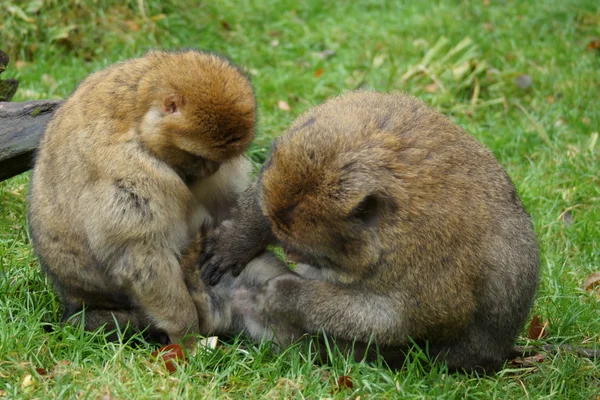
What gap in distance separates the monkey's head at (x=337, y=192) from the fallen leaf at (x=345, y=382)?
60cm

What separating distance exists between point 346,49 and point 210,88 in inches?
248

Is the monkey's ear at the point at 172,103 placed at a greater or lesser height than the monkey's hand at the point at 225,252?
greater

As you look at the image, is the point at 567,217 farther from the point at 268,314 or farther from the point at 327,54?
the point at 327,54

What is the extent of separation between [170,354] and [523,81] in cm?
619

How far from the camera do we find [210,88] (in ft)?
14.4

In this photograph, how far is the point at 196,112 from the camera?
4.37m

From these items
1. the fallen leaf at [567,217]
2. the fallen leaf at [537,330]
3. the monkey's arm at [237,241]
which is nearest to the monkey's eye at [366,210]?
the monkey's arm at [237,241]

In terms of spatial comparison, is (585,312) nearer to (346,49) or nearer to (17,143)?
(17,143)

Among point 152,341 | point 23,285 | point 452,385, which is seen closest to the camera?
point 452,385

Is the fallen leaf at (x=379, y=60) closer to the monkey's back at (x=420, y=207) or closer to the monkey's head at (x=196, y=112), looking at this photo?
the monkey's back at (x=420, y=207)

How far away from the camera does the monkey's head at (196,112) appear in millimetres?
4387

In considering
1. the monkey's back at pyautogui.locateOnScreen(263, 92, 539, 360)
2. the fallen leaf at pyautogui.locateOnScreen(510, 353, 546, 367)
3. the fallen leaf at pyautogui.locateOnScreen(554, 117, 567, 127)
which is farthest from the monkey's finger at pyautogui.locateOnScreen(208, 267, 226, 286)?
the fallen leaf at pyautogui.locateOnScreen(554, 117, 567, 127)

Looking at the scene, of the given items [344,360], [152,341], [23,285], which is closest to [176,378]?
[152,341]

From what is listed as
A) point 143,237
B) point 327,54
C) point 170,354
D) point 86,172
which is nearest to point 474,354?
point 170,354
